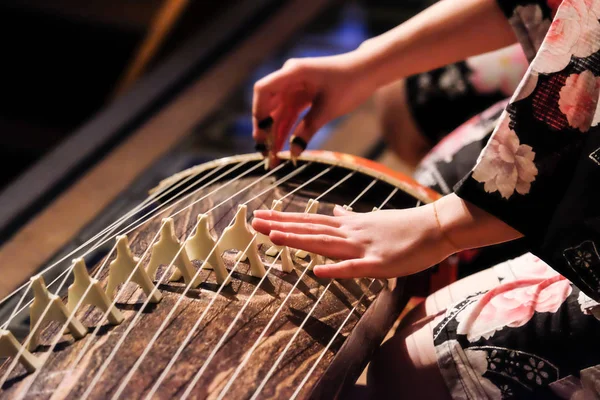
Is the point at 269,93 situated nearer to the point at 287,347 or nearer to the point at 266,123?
the point at 266,123

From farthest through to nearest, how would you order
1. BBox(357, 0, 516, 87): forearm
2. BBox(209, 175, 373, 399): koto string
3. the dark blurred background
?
1. the dark blurred background
2. BBox(357, 0, 516, 87): forearm
3. BBox(209, 175, 373, 399): koto string

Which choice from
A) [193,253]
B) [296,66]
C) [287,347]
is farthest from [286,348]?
[296,66]

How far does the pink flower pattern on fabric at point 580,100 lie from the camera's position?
2.70ft

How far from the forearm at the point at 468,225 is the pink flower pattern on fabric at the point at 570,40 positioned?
0.20 metres

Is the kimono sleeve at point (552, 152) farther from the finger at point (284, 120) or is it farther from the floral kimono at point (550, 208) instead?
the finger at point (284, 120)

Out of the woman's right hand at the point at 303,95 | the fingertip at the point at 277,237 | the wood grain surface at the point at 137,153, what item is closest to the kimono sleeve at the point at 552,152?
the fingertip at the point at 277,237

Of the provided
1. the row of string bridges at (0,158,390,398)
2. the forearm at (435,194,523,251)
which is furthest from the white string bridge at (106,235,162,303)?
the forearm at (435,194,523,251)

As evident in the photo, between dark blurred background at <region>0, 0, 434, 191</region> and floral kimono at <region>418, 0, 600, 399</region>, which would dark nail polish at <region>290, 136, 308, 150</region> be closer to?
floral kimono at <region>418, 0, 600, 399</region>

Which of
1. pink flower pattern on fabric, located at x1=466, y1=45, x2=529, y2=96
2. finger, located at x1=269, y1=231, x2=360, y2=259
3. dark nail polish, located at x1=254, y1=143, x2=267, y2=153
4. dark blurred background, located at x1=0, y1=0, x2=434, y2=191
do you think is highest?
dark blurred background, located at x1=0, y1=0, x2=434, y2=191

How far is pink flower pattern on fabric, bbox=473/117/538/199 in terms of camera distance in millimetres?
825

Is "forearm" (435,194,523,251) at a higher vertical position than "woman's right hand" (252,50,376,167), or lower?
lower

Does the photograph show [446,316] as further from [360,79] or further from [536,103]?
[360,79]

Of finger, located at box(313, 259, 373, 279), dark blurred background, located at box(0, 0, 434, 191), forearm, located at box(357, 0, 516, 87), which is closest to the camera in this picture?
finger, located at box(313, 259, 373, 279)

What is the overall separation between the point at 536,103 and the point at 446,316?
353 millimetres
